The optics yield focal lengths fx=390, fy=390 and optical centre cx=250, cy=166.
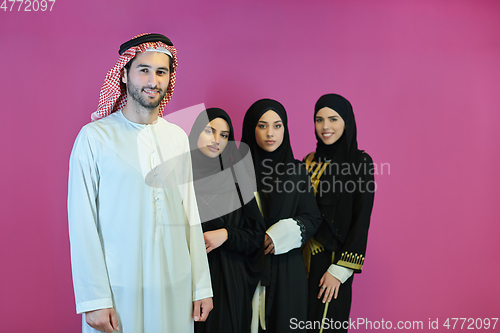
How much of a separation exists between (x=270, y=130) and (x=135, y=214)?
90 centimetres

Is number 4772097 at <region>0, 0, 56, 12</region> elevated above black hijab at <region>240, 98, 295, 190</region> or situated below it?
above

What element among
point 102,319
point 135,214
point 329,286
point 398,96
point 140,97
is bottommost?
point 329,286

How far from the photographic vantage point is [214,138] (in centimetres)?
207

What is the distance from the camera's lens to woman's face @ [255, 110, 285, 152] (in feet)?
7.16

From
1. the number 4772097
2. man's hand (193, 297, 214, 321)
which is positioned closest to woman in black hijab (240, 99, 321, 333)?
man's hand (193, 297, 214, 321)

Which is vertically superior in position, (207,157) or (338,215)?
(207,157)

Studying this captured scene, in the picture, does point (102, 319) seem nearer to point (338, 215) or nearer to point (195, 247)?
point (195, 247)

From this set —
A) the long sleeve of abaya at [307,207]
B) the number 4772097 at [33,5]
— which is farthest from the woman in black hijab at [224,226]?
the number 4772097 at [33,5]

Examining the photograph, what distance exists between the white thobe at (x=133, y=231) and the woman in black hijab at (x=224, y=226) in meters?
0.22

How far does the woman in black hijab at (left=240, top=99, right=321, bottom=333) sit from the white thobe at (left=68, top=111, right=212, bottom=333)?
Result: 0.48 metres

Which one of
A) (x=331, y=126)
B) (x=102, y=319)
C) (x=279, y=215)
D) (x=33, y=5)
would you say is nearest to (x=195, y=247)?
(x=102, y=319)

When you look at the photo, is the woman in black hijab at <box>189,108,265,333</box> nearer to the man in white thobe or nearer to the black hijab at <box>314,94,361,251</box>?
the man in white thobe

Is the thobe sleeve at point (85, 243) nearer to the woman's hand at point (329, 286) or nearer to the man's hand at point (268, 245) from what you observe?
the man's hand at point (268, 245)

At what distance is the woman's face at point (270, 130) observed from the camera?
218 centimetres
